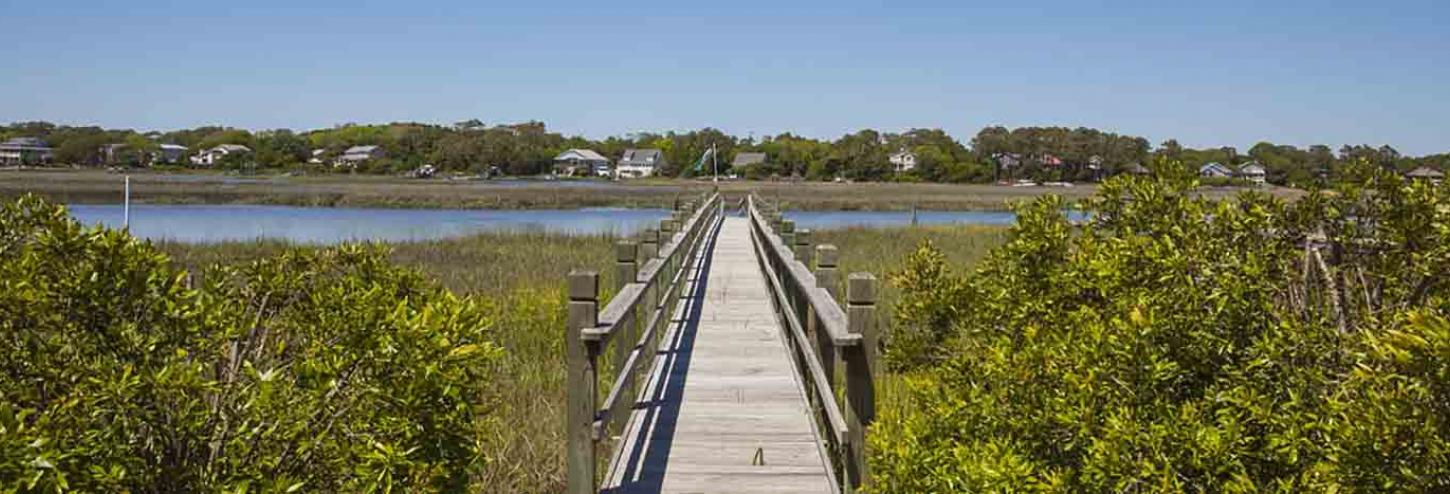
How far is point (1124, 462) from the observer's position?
230cm

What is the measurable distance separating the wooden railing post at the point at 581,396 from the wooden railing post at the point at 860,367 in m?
0.90

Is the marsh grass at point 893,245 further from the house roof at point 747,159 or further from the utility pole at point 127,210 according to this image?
the house roof at point 747,159

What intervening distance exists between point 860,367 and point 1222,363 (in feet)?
4.37

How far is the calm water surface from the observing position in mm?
30406

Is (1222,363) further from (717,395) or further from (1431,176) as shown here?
(717,395)

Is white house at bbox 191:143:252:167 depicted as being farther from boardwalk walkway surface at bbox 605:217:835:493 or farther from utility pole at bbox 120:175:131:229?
boardwalk walkway surface at bbox 605:217:835:493

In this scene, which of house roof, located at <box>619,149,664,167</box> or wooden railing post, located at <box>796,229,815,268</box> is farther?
house roof, located at <box>619,149,664,167</box>

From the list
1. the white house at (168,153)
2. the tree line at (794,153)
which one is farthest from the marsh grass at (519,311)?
the white house at (168,153)

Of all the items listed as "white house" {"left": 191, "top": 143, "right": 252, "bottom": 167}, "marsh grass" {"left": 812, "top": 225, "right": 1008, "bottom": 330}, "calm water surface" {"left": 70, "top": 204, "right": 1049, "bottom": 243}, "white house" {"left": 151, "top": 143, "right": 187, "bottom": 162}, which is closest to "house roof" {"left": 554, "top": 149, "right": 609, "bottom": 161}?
"white house" {"left": 191, "top": 143, "right": 252, "bottom": 167}

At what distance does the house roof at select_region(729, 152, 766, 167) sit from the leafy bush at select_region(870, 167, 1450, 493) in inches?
4153

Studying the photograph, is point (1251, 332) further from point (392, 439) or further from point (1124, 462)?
point (392, 439)

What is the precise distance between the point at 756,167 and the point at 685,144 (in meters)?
26.7

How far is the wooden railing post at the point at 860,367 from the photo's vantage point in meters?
3.62

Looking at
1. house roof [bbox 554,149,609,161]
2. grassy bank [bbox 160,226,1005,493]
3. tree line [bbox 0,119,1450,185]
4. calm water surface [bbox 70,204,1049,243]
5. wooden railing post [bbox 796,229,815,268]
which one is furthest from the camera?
house roof [bbox 554,149,609,161]
